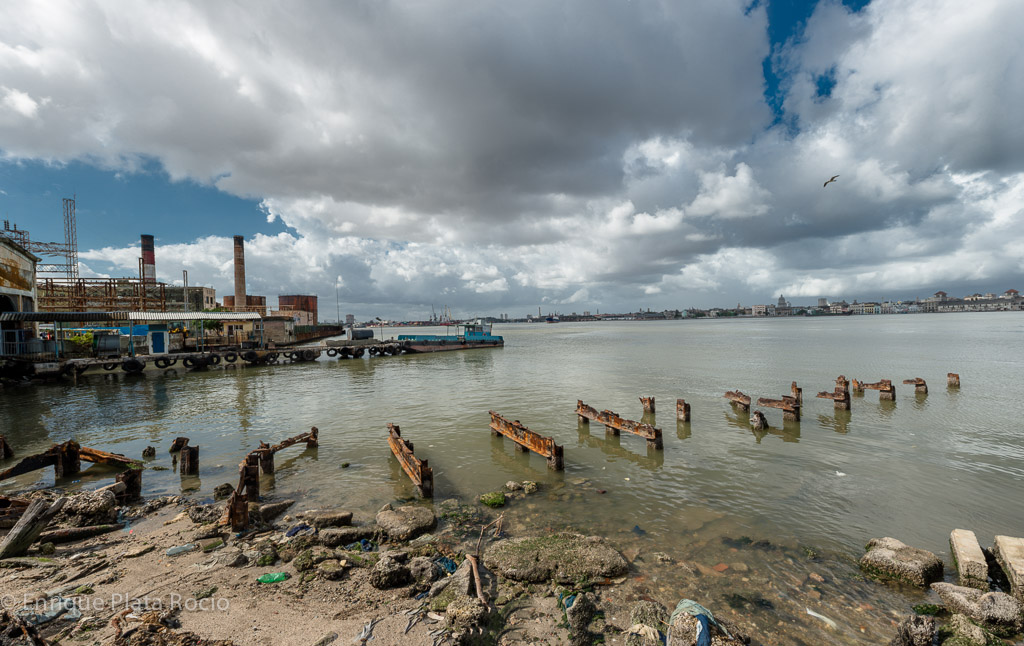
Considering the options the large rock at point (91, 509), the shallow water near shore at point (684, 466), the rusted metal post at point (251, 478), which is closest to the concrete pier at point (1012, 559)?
the shallow water near shore at point (684, 466)

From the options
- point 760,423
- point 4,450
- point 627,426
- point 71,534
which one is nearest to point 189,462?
point 71,534

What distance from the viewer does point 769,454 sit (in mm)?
13797

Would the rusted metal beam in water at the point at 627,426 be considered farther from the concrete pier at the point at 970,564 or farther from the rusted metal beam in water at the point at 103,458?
the rusted metal beam in water at the point at 103,458

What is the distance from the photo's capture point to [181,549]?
730 centimetres

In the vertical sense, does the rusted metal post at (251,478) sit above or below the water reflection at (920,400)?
above

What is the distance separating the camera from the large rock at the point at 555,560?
6.64 meters

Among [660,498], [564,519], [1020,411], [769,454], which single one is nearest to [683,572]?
[564,519]

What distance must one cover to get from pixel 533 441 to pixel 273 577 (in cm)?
798

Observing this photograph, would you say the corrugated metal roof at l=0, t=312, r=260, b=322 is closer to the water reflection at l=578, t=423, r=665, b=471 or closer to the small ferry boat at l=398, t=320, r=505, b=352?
the small ferry boat at l=398, t=320, r=505, b=352

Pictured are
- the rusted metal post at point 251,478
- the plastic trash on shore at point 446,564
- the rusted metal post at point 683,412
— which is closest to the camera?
the plastic trash on shore at point 446,564

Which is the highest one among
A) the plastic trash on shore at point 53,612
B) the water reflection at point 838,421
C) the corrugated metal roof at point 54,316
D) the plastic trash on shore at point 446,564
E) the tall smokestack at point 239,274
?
the tall smokestack at point 239,274

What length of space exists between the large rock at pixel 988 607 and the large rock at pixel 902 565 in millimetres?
399

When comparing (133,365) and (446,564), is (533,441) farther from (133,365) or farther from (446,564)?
(133,365)

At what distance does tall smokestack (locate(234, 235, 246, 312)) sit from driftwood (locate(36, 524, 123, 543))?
77383 millimetres
